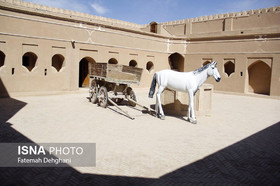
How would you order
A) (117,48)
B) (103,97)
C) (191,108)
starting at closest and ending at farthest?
(191,108) < (103,97) < (117,48)

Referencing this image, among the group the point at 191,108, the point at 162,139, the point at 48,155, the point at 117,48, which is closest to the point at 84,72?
the point at 117,48

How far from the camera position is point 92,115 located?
30.6 ft

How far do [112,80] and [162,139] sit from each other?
15.1 ft

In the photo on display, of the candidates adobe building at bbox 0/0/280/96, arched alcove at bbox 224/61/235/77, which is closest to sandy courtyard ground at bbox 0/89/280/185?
adobe building at bbox 0/0/280/96

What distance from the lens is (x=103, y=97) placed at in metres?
10.9

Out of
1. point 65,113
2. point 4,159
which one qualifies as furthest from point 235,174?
point 65,113

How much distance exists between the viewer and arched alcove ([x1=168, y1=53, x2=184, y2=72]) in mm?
22641

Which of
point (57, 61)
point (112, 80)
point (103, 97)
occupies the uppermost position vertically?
point (57, 61)

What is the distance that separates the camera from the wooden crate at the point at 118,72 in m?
10.6

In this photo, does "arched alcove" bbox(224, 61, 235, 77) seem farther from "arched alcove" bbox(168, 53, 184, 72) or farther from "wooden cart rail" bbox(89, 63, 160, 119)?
"wooden cart rail" bbox(89, 63, 160, 119)

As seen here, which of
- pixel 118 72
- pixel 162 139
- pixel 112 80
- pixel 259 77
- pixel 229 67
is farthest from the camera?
A: pixel 229 67

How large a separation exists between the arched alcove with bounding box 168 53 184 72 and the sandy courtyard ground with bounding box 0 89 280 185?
12.3 m

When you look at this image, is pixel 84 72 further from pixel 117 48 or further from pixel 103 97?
pixel 103 97

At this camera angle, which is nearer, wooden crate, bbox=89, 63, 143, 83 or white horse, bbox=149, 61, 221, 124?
white horse, bbox=149, 61, 221, 124
